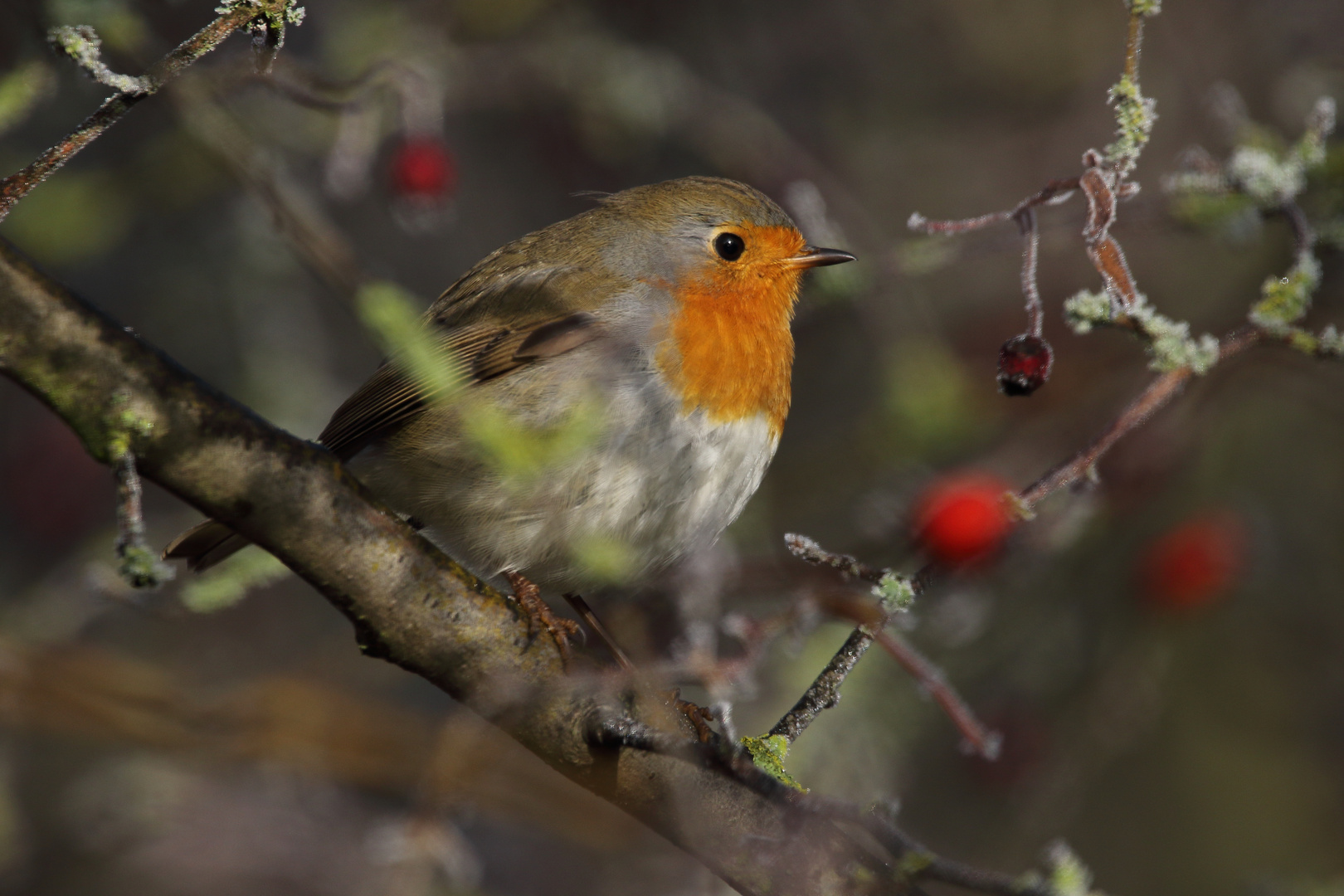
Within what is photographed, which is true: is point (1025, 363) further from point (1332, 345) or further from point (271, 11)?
point (271, 11)

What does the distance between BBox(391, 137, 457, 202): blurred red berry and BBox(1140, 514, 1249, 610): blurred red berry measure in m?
2.19

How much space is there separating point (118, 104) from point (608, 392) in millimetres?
1178

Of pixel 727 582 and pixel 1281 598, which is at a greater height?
pixel 1281 598

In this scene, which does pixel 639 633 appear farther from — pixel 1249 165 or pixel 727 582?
pixel 1249 165

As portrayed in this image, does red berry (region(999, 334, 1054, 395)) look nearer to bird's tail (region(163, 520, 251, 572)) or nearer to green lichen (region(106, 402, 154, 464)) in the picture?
green lichen (region(106, 402, 154, 464))

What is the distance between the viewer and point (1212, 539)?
330 centimetres

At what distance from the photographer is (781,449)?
430 centimetres

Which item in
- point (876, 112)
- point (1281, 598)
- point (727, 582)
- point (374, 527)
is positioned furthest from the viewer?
point (876, 112)

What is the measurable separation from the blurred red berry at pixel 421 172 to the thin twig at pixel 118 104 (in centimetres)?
153

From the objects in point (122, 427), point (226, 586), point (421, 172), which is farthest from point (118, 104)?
point (421, 172)

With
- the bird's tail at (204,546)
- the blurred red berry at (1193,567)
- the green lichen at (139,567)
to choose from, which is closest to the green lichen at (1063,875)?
the green lichen at (139,567)

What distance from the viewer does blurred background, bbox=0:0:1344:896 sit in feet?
9.70

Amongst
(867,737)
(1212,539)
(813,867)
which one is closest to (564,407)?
(813,867)

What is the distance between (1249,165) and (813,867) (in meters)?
1.69
